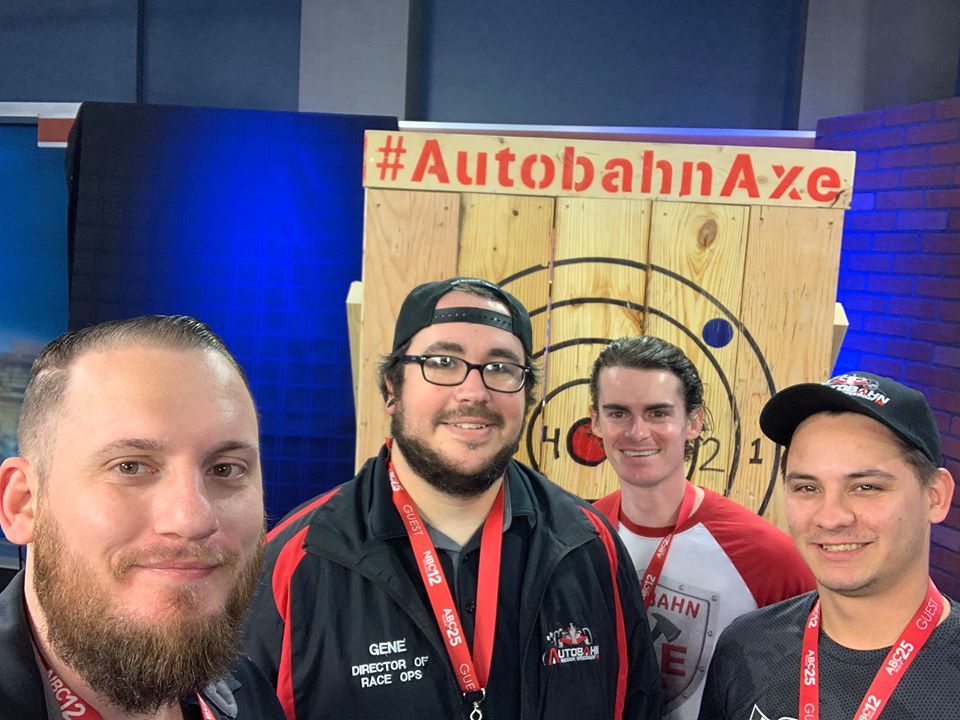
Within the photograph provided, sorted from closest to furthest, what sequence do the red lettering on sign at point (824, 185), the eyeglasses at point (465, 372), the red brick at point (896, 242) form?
the eyeglasses at point (465, 372)
the red lettering on sign at point (824, 185)
the red brick at point (896, 242)

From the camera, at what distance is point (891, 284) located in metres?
4.27

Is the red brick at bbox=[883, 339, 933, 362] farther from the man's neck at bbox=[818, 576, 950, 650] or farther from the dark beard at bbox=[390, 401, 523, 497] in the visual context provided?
the dark beard at bbox=[390, 401, 523, 497]

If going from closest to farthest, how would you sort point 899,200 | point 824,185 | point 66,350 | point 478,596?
1. point 66,350
2. point 478,596
3. point 824,185
4. point 899,200

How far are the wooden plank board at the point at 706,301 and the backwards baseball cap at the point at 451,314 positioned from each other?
0.96 meters

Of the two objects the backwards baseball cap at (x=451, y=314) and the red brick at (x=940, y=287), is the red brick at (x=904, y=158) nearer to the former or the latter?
the red brick at (x=940, y=287)

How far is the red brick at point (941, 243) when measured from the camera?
3961 millimetres

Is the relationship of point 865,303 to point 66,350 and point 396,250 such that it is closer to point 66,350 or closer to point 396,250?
point 396,250

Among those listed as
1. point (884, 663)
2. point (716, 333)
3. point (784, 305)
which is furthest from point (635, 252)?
point (884, 663)

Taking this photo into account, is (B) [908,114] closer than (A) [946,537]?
No

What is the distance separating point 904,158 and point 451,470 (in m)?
3.28

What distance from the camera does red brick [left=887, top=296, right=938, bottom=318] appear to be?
4.08m

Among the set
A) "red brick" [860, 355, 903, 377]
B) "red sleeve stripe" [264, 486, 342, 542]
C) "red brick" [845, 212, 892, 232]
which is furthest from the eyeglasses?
"red brick" [845, 212, 892, 232]

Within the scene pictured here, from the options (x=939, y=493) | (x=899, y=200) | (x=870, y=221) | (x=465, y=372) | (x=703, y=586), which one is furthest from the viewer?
(x=870, y=221)

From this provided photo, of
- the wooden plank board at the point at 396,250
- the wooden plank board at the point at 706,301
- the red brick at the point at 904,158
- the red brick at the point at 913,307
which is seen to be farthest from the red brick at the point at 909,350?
the wooden plank board at the point at 396,250
